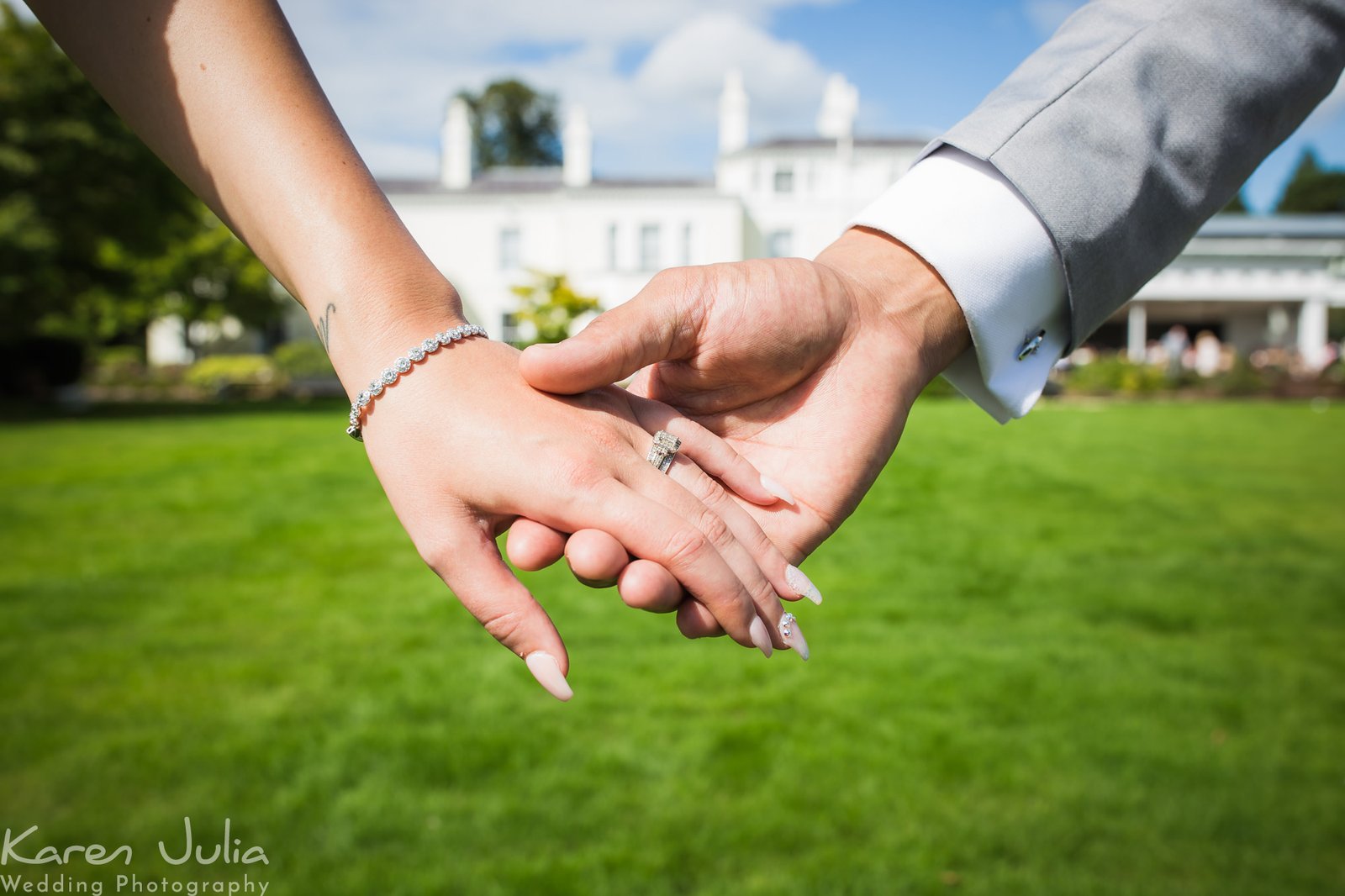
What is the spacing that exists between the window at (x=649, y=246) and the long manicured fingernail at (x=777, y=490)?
115 ft

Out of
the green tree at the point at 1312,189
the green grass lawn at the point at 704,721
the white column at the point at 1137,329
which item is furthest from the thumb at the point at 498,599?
the green tree at the point at 1312,189

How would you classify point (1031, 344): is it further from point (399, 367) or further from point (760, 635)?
point (399, 367)

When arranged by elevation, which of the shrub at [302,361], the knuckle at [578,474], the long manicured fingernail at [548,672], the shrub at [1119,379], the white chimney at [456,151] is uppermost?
the white chimney at [456,151]

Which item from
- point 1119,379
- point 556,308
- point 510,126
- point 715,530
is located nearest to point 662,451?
point 715,530

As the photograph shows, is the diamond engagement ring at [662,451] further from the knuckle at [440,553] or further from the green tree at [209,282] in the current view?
the green tree at [209,282]

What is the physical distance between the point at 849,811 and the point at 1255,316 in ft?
157

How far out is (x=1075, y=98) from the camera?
1.70m

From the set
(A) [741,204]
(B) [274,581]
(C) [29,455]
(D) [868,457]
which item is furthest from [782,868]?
(A) [741,204]

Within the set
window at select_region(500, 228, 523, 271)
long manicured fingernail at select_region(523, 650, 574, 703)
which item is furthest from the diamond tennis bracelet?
window at select_region(500, 228, 523, 271)

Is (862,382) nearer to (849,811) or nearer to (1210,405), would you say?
(849,811)

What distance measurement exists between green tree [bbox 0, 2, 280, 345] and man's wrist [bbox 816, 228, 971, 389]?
23.1 meters

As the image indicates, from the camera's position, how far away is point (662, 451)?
1622 mm

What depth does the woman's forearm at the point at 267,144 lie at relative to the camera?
1443 mm

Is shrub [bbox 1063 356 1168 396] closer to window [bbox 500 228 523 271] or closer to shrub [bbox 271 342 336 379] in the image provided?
window [bbox 500 228 523 271]
